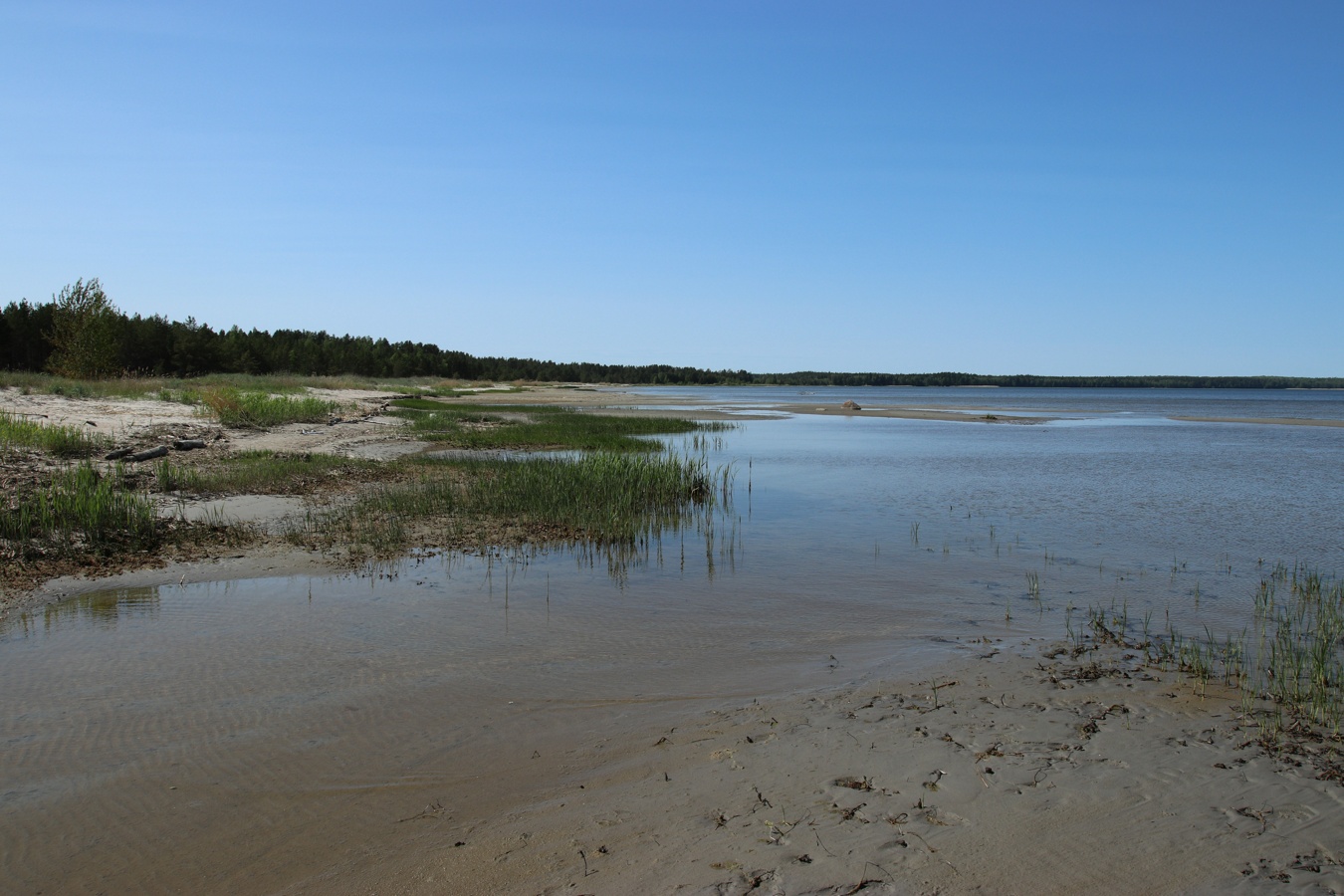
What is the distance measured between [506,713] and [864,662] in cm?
303

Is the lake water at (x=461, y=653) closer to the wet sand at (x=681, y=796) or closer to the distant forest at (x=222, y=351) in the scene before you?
the wet sand at (x=681, y=796)

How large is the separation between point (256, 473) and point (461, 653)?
1096cm

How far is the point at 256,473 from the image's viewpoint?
15992mm

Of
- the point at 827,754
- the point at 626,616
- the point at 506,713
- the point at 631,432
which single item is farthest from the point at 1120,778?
the point at 631,432

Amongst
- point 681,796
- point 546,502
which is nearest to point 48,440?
point 546,502

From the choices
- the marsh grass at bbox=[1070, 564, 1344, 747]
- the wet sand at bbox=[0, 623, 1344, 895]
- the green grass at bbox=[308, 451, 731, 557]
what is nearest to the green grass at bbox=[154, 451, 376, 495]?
the green grass at bbox=[308, 451, 731, 557]

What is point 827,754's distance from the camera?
16.4ft

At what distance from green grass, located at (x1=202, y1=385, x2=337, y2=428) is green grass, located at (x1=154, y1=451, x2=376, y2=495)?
7.64 meters

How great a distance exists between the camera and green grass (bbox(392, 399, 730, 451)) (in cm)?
2520

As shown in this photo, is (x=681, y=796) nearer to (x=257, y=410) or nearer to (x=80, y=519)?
(x=80, y=519)

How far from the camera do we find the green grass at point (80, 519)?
32.5 feet

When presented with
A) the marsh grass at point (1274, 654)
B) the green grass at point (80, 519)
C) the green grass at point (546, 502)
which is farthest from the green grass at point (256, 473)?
the marsh grass at point (1274, 654)

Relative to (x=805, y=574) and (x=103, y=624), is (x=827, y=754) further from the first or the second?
(x=103, y=624)

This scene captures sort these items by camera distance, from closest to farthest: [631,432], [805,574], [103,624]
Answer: [103,624] < [805,574] < [631,432]
